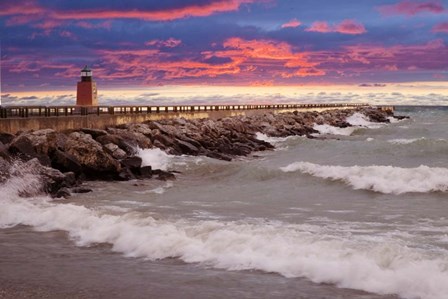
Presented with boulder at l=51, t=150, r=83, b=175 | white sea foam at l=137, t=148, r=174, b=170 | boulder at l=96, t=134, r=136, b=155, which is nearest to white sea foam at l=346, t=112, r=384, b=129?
white sea foam at l=137, t=148, r=174, b=170

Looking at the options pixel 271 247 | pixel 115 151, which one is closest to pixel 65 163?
pixel 115 151

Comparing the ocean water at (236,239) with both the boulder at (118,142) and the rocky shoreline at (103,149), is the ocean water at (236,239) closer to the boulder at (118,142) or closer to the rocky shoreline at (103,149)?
the rocky shoreline at (103,149)

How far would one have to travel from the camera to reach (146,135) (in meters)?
28.7

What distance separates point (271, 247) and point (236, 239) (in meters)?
0.70

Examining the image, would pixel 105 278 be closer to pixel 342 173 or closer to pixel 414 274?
pixel 414 274

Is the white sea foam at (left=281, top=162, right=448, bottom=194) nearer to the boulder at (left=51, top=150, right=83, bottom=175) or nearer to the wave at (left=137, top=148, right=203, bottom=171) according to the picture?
the wave at (left=137, top=148, right=203, bottom=171)

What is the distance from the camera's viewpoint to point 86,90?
49.4 metres

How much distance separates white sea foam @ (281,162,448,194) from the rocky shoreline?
564 cm

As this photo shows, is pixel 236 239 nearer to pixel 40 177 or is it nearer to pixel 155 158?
pixel 40 177

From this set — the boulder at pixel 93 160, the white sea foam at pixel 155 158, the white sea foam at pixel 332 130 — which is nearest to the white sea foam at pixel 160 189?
the boulder at pixel 93 160

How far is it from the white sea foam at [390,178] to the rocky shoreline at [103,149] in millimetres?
5642

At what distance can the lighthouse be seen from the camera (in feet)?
162

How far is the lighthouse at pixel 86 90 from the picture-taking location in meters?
49.3

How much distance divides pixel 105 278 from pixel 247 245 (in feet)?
7.86
